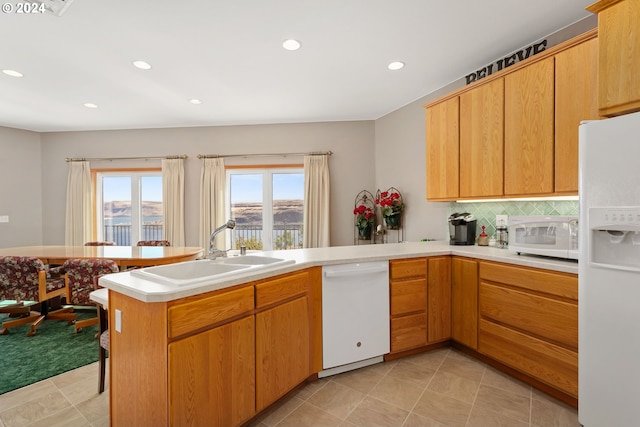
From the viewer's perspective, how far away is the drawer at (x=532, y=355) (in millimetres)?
1803

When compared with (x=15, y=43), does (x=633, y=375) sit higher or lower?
lower

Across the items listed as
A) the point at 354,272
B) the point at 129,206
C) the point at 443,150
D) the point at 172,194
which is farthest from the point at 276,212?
the point at 354,272

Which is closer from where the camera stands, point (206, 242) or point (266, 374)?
point (266, 374)

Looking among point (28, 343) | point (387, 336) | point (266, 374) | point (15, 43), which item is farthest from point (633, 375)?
point (15, 43)

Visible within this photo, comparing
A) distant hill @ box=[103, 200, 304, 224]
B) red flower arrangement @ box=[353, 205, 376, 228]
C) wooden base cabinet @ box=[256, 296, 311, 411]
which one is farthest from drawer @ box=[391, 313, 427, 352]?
distant hill @ box=[103, 200, 304, 224]

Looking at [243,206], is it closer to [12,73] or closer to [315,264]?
[12,73]

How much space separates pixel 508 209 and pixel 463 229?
428mm

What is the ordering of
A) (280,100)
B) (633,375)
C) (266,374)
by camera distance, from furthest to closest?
(280,100)
(266,374)
(633,375)

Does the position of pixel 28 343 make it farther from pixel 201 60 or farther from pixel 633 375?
pixel 633 375

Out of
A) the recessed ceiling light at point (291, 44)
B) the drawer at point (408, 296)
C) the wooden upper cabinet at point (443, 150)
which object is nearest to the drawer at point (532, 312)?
the drawer at point (408, 296)

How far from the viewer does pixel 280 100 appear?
3.84 m

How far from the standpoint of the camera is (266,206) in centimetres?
497

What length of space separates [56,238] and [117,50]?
4325mm

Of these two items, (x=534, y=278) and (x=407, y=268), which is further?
(x=407, y=268)
